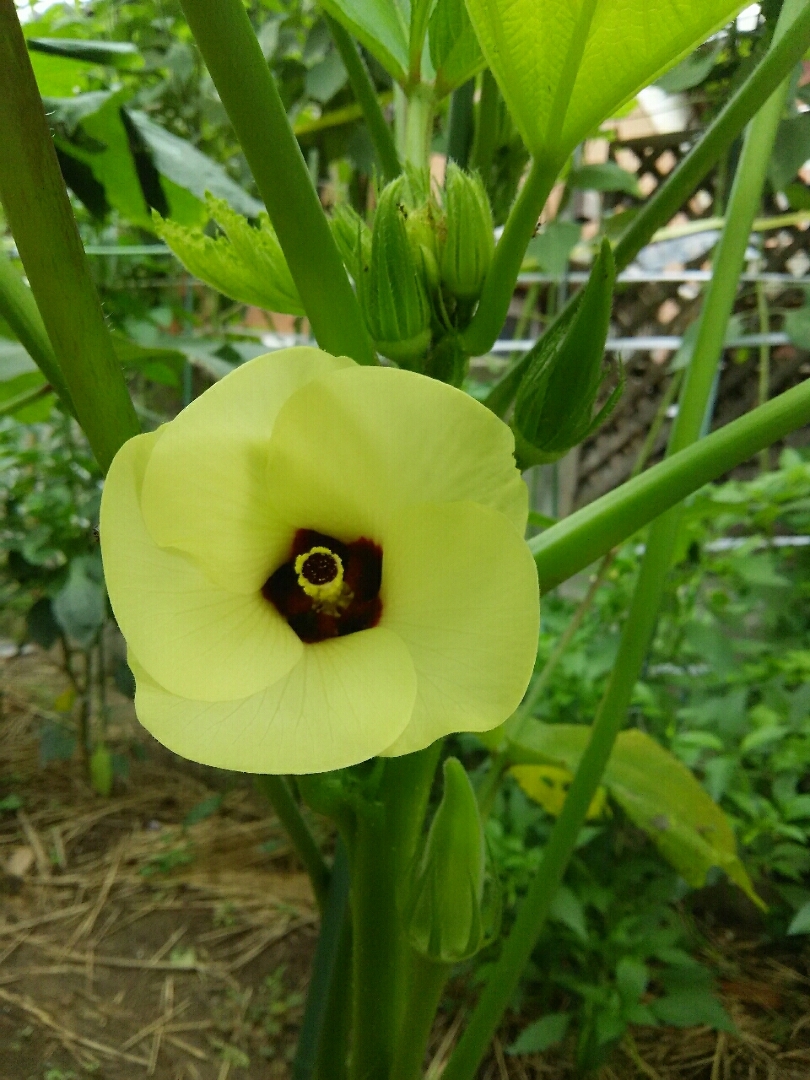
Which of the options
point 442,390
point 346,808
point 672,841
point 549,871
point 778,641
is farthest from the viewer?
point 778,641

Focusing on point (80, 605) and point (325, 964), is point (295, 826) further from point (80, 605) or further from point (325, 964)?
point (80, 605)

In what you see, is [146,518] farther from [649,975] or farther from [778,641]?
[778,641]

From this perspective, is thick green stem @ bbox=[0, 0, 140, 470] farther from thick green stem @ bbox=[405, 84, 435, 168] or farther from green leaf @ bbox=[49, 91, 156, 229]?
green leaf @ bbox=[49, 91, 156, 229]

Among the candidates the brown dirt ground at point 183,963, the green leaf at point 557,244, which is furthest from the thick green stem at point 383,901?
the green leaf at point 557,244

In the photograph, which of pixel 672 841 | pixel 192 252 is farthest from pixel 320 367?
pixel 672 841

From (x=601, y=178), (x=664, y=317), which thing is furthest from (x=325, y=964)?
(x=664, y=317)
